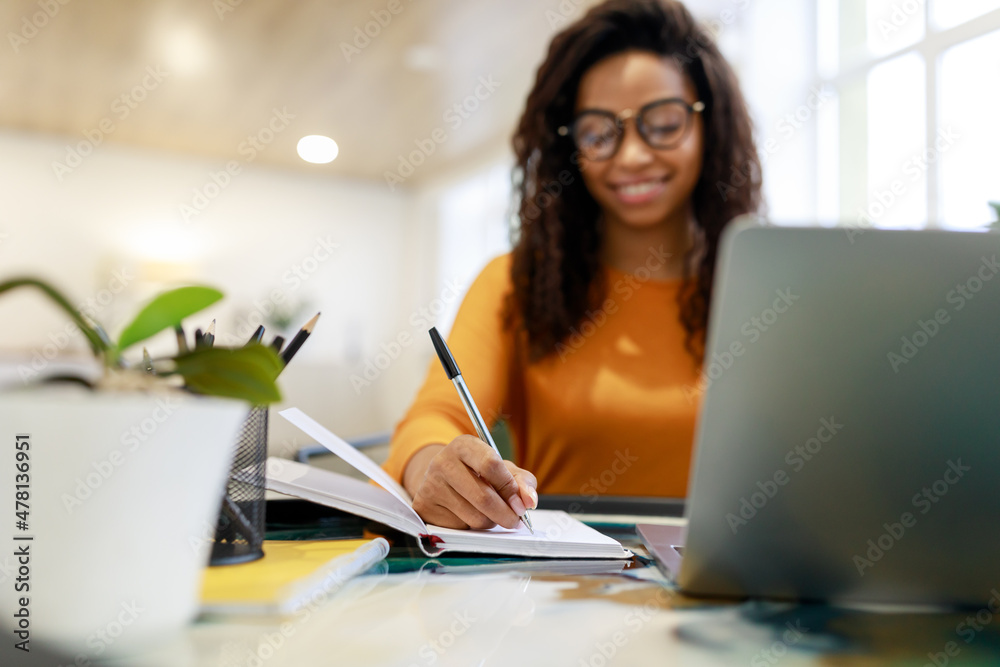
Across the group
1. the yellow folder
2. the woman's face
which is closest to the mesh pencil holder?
the yellow folder

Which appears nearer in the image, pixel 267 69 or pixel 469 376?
pixel 469 376

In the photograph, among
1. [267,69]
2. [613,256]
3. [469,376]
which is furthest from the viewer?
[267,69]

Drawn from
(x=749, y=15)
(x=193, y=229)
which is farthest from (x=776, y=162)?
(x=193, y=229)

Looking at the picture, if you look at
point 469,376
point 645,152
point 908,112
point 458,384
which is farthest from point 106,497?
point 908,112

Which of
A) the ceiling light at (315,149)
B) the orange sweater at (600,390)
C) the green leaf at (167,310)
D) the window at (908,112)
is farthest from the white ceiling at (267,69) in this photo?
the green leaf at (167,310)

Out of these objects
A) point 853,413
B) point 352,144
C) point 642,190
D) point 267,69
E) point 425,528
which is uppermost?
point 267,69

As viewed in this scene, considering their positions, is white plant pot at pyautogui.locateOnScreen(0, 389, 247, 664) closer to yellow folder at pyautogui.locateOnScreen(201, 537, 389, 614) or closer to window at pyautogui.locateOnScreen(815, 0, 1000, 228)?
yellow folder at pyautogui.locateOnScreen(201, 537, 389, 614)

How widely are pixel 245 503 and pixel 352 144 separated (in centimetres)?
622

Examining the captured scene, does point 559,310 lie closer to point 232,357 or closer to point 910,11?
point 232,357

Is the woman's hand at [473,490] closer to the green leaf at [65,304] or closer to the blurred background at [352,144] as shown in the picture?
the green leaf at [65,304]

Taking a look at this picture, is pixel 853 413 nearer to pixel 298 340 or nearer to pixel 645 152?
pixel 298 340

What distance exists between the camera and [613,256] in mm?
1370

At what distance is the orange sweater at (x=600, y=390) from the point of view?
115cm

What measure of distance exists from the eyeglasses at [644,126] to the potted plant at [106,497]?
41.0 inches
